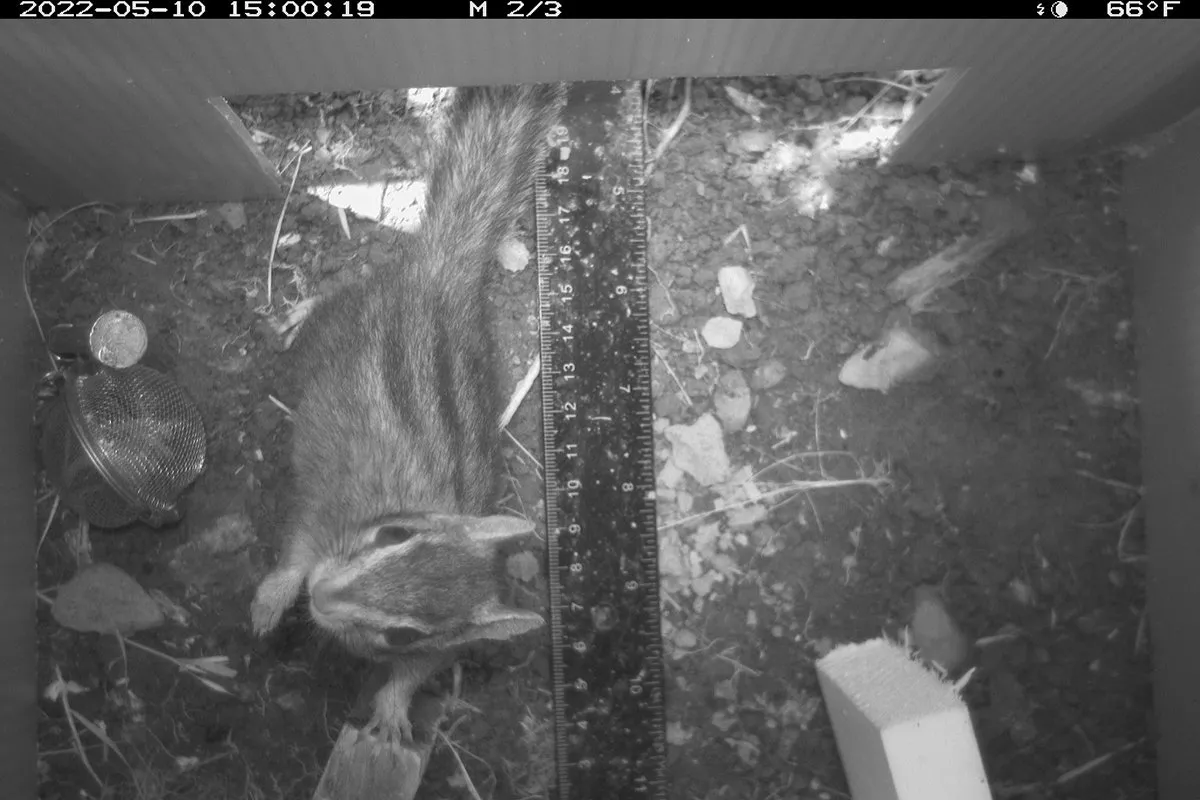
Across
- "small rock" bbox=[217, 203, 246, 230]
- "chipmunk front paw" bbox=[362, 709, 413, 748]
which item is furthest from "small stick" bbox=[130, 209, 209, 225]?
"chipmunk front paw" bbox=[362, 709, 413, 748]

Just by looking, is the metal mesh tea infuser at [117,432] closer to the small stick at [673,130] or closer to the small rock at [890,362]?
the small stick at [673,130]

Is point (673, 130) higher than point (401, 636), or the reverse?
point (673, 130)

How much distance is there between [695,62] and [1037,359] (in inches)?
52.0

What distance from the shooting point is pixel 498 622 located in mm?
2299

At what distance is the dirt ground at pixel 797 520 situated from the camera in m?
2.52

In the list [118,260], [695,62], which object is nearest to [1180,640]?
[695,62]

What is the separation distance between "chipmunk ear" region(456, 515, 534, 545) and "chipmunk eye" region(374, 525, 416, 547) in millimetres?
153

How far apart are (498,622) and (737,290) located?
1.15m

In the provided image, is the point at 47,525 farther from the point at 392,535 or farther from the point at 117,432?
the point at 392,535

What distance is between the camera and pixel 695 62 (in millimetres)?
2131

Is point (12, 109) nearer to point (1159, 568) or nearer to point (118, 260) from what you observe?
point (118, 260)

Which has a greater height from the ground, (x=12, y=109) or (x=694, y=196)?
(x=12, y=109)

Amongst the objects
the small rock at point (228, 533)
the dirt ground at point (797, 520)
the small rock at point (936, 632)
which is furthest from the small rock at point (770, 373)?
the small rock at point (228, 533)
